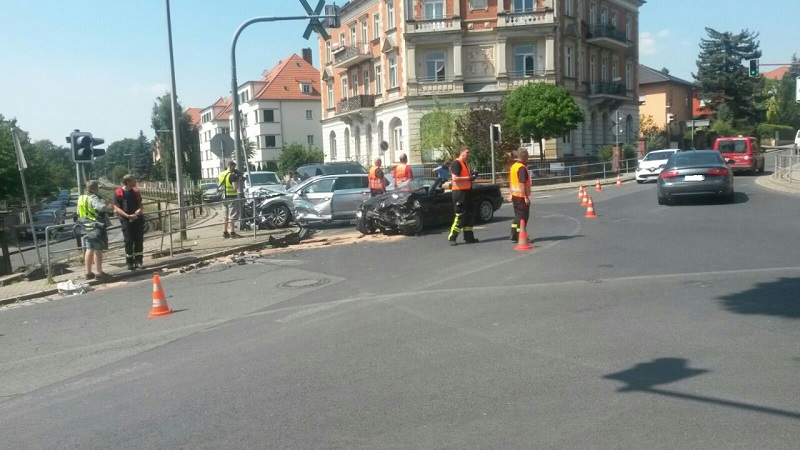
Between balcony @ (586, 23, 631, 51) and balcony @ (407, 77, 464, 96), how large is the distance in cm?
1181

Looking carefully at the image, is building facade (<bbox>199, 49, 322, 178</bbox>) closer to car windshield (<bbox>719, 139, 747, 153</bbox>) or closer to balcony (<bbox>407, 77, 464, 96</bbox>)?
balcony (<bbox>407, 77, 464, 96</bbox>)

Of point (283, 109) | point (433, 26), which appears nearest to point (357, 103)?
point (433, 26)

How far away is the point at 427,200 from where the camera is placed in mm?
17234

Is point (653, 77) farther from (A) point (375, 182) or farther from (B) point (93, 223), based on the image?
(B) point (93, 223)

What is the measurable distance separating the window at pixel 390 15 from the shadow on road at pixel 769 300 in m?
40.4

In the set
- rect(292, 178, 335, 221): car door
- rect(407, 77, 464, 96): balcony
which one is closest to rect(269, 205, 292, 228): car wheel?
rect(292, 178, 335, 221): car door

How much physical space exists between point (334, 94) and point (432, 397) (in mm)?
54793

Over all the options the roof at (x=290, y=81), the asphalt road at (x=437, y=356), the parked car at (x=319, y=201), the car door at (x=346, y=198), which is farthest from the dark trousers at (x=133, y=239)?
the roof at (x=290, y=81)

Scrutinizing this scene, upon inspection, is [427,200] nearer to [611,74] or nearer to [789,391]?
[789,391]

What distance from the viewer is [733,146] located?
111 ft

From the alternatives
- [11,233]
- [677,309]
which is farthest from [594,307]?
[11,233]

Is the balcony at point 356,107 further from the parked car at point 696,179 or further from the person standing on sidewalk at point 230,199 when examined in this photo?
the parked car at point 696,179

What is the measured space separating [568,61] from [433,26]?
31.1 ft

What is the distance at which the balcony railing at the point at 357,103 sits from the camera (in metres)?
51.0
